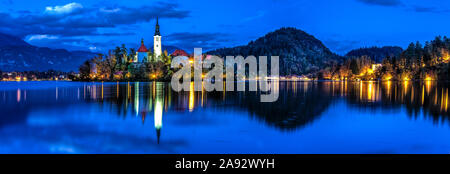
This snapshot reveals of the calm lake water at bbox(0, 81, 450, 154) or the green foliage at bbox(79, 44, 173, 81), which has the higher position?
the green foliage at bbox(79, 44, 173, 81)

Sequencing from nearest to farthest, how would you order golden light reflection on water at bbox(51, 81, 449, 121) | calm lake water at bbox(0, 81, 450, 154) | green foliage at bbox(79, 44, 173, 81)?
calm lake water at bbox(0, 81, 450, 154), golden light reflection on water at bbox(51, 81, 449, 121), green foliage at bbox(79, 44, 173, 81)

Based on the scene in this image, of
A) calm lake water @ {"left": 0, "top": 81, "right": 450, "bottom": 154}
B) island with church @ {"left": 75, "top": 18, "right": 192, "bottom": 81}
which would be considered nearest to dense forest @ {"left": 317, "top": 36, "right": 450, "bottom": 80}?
island with church @ {"left": 75, "top": 18, "right": 192, "bottom": 81}

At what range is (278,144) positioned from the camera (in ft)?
37.3

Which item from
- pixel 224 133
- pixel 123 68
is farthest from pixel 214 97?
pixel 123 68

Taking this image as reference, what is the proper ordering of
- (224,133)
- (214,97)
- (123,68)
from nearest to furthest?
1. (224,133)
2. (214,97)
3. (123,68)

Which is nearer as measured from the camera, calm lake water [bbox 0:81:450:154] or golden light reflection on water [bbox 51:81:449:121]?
calm lake water [bbox 0:81:450:154]

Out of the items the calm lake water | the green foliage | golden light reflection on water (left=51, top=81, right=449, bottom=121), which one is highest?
the green foliage

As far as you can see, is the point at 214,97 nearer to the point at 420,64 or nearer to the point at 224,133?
the point at 224,133

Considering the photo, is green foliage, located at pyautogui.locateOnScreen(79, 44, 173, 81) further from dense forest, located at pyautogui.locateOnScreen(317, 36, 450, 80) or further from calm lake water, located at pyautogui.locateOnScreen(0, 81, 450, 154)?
dense forest, located at pyautogui.locateOnScreen(317, 36, 450, 80)

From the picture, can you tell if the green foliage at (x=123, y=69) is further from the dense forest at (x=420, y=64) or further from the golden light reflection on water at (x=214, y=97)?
the dense forest at (x=420, y=64)

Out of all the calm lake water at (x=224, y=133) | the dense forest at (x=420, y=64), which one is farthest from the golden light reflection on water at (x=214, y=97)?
the dense forest at (x=420, y=64)

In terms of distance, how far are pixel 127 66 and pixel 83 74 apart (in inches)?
703

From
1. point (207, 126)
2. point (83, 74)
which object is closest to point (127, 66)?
point (83, 74)
